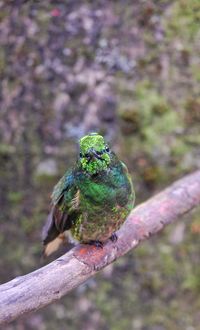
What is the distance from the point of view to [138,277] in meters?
3.52

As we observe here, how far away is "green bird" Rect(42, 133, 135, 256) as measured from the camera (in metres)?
2.36

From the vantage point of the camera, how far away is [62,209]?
8.34 feet

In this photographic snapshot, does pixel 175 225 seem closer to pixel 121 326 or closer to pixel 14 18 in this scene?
pixel 121 326

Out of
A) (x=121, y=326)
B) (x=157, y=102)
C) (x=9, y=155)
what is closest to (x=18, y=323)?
(x=121, y=326)

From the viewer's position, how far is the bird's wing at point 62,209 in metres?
2.48

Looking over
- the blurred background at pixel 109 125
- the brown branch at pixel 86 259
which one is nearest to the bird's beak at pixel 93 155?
the brown branch at pixel 86 259

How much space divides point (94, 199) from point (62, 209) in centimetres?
20

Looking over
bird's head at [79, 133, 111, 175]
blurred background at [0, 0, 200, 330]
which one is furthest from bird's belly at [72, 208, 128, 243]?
blurred background at [0, 0, 200, 330]

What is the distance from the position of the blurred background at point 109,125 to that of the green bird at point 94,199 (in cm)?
90

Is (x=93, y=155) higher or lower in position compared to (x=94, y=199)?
higher

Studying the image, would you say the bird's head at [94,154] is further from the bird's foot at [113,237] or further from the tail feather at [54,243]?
the tail feather at [54,243]

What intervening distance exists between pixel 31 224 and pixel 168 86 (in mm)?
1221

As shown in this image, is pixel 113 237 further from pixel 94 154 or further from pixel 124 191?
pixel 94 154

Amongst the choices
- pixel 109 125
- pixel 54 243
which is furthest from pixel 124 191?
pixel 109 125
